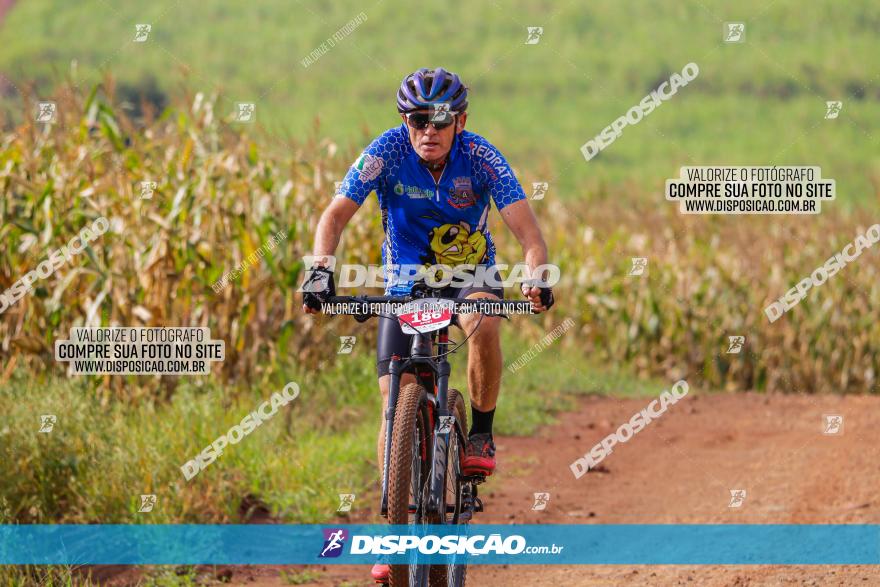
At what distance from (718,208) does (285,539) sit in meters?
5.94

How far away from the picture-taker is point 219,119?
434 inches

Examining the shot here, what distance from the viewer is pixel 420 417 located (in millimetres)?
5859
